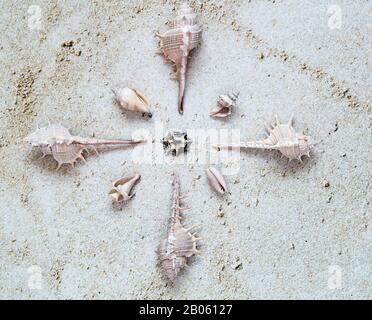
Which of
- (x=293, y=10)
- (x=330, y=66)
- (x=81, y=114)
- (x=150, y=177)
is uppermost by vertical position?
(x=293, y=10)

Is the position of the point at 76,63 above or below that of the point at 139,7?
below

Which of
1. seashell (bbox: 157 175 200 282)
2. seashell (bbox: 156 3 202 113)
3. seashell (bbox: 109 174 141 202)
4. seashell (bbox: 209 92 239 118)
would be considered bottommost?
seashell (bbox: 157 175 200 282)

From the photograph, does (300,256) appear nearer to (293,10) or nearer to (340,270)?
(340,270)

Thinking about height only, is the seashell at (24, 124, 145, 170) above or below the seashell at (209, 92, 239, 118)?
below

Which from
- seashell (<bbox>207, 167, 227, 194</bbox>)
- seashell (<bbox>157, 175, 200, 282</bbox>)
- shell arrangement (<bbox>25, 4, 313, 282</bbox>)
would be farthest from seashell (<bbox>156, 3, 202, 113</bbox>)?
seashell (<bbox>157, 175, 200, 282</bbox>)

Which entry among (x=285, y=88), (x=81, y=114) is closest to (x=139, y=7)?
(x=81, y=114)

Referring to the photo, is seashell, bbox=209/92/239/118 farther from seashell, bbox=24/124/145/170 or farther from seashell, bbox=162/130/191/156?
seashell, bbox=24/124/145/170

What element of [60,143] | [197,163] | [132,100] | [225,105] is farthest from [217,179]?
[60,143]

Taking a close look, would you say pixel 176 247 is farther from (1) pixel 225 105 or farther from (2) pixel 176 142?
(1) pixel 225 105
